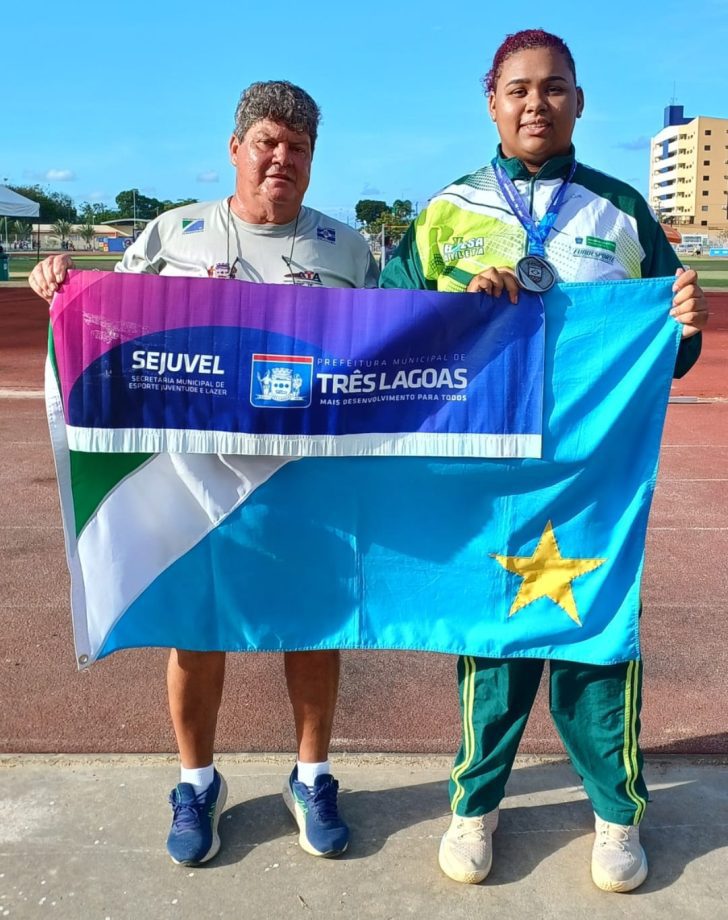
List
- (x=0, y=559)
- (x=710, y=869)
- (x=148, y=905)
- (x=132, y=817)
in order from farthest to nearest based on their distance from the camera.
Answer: (x=0, y=559), (x=132, y=817), (x=710, y=869), (x=148, y=905)

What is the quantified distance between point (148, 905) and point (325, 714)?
2.44 ft

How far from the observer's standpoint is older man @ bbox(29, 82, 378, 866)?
8.73ft

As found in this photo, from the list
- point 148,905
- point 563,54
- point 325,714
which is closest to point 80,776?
point 148,905

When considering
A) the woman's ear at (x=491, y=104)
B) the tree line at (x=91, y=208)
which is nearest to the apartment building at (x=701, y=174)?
the tree line at (x=91, y=208)

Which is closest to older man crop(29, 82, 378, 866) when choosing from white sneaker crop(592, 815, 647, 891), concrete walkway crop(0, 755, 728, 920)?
concrete walkway crop(0, 755, 728, 920)

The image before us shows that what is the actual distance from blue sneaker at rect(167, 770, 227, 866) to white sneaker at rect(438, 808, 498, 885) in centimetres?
70

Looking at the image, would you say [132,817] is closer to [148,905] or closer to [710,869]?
[148,905]

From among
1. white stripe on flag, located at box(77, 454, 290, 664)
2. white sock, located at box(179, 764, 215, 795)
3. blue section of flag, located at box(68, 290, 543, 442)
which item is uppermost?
blue section of flag, located at box(68, 290, 543, 442)

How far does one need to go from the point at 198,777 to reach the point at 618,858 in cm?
129

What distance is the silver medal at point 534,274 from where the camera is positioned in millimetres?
2541

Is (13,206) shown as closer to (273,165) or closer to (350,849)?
(273,165)

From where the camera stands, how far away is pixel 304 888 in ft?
8.46

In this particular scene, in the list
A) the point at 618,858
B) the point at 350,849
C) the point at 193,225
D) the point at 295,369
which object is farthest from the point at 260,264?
the point at 618,858

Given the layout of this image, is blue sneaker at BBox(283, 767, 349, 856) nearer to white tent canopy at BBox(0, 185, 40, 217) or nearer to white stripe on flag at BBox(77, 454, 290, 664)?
white stripe on flag at BBox(77, 454, 290, 664)
